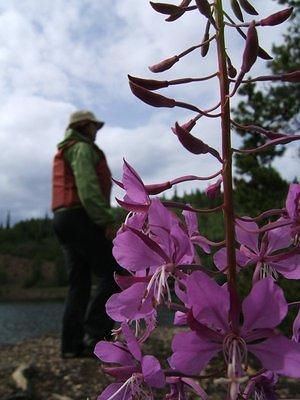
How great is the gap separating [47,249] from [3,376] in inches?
3365

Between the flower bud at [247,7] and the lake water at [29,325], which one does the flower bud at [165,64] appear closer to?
the flower bud at [247,7]

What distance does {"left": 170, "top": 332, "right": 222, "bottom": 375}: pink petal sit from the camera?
0.96m

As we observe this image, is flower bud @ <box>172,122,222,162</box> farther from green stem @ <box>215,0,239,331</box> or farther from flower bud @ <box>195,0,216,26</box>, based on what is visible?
flower bud @ <box>195,0,216,26</box>

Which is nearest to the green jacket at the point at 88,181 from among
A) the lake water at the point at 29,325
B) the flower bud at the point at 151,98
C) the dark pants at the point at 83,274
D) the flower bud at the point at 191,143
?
the dark pants at the point at 83,274

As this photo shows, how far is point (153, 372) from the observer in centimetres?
108

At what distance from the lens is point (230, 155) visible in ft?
4.07

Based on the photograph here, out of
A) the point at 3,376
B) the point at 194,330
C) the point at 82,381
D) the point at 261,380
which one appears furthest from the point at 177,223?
the point at 3,376

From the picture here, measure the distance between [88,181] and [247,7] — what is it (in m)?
3.20

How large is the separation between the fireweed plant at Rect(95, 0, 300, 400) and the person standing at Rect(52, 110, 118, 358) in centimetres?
323

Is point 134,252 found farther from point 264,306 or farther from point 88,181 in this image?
point 88,181

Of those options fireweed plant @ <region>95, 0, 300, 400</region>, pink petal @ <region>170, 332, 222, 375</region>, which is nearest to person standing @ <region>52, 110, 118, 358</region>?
fireweed plant @ <region>95, 0, 300, 400</region>

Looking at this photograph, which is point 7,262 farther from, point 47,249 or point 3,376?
point 3,376

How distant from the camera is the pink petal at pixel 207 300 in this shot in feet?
3.15

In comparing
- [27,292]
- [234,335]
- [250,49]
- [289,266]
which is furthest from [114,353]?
[27,292]
